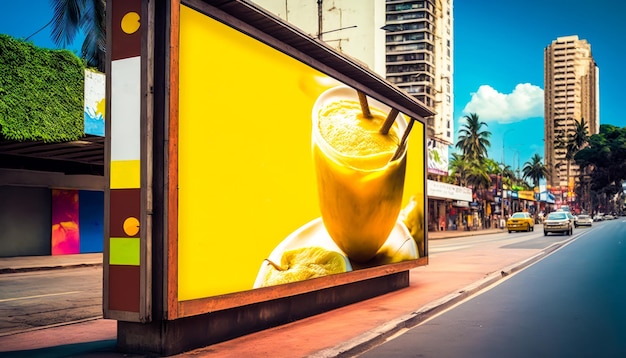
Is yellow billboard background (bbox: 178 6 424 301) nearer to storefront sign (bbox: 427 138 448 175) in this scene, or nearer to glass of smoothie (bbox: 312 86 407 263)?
glass of smoothie (bbox: 312 86 407 263)

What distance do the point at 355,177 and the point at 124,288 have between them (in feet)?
15.6

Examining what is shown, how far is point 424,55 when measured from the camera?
11106 centimetres

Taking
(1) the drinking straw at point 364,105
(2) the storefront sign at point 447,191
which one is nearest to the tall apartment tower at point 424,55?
(2) the storefront sign at point 447,191

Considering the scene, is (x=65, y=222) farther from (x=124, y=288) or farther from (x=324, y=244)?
(x=124, y=288)

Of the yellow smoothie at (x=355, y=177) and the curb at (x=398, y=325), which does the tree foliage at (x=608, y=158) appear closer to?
the curb at (x=398, y=325)

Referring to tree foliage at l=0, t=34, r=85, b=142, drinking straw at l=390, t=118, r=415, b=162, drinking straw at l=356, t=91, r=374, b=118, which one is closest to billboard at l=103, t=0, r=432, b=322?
drinking straw at l=356, t=91, r=374, b=118

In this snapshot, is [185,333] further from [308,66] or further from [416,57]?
[416,57]

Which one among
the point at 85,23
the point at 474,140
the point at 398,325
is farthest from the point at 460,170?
the point at 398,325

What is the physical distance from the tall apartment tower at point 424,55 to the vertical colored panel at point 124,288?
105 metres

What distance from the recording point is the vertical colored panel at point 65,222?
24.7m

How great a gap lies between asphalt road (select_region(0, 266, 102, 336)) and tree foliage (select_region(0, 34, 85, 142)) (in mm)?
4460

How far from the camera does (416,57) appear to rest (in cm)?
11212

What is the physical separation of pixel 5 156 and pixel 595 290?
66.7ft

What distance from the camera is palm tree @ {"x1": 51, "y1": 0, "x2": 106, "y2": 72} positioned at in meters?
26.8
